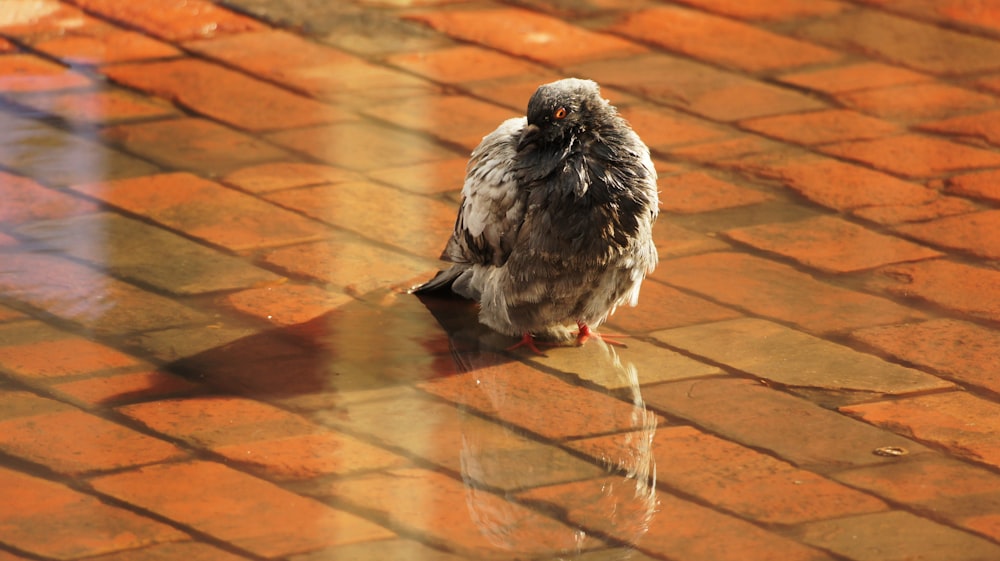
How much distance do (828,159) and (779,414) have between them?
176 centimetres

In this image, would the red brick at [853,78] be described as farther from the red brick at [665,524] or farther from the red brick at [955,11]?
the red brick at [665,524]

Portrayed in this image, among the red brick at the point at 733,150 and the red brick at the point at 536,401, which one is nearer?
the red brick at the point at 536,401

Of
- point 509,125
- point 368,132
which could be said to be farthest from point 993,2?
point 509,125

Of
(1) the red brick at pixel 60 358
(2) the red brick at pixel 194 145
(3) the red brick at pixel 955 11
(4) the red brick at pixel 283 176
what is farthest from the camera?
(3) the red brick at pixel 955 11

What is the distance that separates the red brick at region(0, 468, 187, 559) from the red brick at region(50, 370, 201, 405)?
0.42 metres

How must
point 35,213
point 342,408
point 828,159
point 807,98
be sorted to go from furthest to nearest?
point 807,98 → point 828,159 → point 35,213 → point 342,408

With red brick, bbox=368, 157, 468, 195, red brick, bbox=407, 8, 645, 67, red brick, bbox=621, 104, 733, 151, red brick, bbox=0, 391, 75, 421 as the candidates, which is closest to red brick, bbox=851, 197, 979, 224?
red brick, bbox=621, 104, 733, 151

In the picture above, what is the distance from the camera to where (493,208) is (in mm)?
3965

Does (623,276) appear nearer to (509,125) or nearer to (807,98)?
(509,125)

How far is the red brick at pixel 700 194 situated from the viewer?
4.85 meters

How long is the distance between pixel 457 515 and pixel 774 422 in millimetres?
855

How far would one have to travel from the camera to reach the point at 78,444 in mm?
3414

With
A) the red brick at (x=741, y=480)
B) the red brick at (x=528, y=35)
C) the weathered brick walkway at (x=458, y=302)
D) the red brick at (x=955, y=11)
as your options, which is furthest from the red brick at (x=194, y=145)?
the red brick at (x=955, y=11)

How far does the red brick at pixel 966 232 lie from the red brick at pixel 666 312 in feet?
2.70
